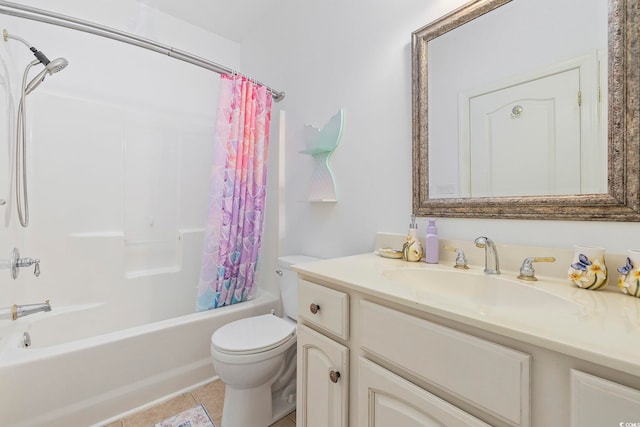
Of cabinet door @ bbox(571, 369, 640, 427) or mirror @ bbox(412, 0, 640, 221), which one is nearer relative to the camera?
cabinet door @ bbox(571, 369, 640, 427)

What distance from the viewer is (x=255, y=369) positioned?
47.0 inches

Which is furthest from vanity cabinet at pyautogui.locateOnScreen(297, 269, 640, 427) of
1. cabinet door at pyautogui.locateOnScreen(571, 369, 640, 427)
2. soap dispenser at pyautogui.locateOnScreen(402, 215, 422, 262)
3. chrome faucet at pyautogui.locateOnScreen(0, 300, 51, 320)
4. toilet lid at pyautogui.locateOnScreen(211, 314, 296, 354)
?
chrome faucet at pyautogui.locateOnScreen(0, 300, 51, 320)

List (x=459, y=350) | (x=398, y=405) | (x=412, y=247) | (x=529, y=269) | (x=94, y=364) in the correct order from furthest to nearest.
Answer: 1. (x=94, y=364)
2. (x=412, y=247)
3. (x=529, y=269)
4. (x=398, y=405)
5. (x=459, y=350)

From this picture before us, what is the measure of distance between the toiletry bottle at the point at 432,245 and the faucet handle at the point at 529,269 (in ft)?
0.91

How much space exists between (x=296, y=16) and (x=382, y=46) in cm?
86

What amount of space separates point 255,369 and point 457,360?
3.09 feet

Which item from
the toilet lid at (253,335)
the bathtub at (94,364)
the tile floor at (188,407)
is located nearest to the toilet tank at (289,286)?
the toilet lid at (253,335)

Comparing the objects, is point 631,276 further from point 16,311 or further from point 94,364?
point 16,311

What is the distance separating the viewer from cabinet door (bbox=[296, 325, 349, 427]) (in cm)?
81

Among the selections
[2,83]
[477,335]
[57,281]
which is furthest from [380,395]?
[2,83]

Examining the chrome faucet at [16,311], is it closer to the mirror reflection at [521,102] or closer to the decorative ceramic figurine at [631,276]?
the mirror reflection at [521,102]

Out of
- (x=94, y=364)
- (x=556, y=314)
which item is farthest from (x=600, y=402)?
(x=94, y=364)

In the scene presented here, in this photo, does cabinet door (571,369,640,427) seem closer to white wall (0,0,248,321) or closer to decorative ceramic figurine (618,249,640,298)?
decorative ceramic figurine (618,249,640,298)

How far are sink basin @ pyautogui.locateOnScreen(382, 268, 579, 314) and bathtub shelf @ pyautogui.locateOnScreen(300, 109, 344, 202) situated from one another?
0.70 m
